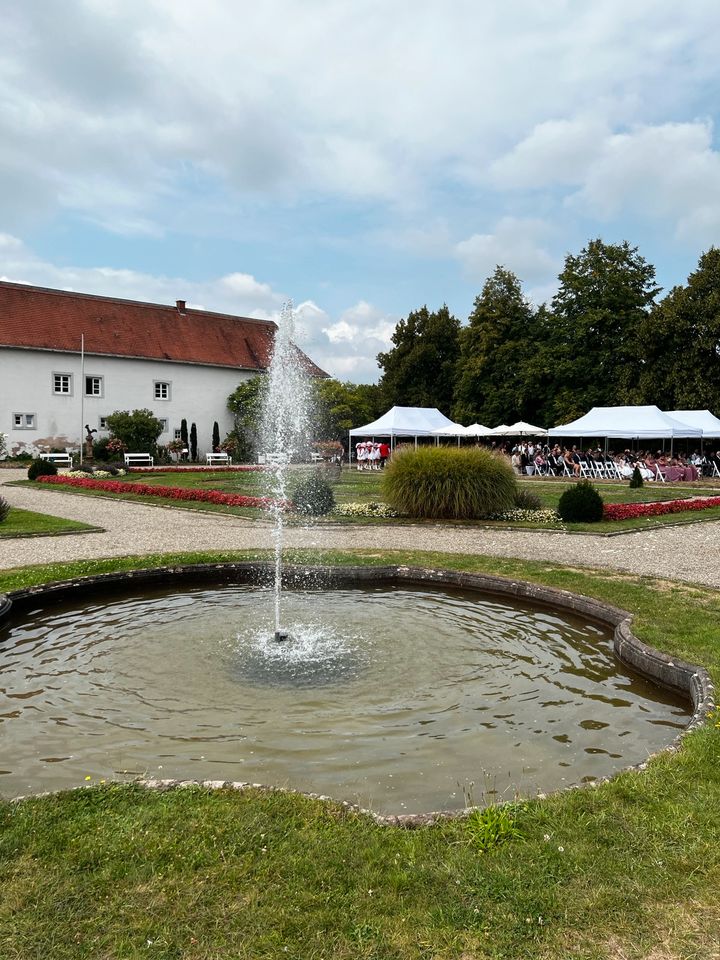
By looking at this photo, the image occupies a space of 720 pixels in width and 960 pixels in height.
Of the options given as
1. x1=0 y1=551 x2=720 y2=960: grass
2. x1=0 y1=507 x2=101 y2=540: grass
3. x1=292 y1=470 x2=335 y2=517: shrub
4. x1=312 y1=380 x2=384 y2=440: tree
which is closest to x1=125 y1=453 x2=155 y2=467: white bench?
x1=312 y1=380 x2=384 y2=440: tree

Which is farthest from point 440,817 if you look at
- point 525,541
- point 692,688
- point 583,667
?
point 525,541

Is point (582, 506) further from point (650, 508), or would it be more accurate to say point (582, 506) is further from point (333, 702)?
point (333, 702)

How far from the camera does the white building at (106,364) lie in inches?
1657

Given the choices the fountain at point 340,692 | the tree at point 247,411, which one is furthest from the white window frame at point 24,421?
the fountain at point 340,692

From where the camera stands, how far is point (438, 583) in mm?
9961

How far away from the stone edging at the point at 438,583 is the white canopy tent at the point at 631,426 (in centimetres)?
2358

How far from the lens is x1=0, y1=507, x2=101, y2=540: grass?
45.5ft

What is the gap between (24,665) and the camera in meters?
6.54

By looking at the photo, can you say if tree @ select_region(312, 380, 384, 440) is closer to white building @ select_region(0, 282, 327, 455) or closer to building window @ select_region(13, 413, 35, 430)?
white building @ select_region(0, 282, 327, 455)

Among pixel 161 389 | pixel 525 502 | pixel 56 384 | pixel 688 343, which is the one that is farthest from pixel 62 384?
pixel 688 343

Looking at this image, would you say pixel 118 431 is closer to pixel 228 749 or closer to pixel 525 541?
pixel 525 541

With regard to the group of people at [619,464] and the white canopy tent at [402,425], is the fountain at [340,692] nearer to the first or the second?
the group of people at [619,464]

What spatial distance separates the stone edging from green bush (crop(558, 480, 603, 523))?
7152mm

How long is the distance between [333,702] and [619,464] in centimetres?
2989
